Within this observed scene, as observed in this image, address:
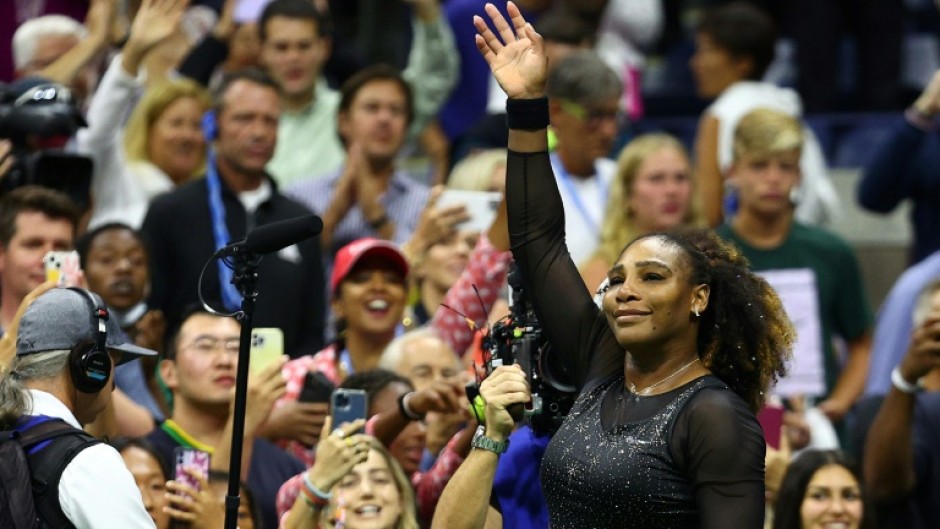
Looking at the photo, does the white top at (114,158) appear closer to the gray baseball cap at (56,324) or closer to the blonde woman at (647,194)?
the blonde woman at (647,194)

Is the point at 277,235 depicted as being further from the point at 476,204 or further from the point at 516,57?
the point at 476,204

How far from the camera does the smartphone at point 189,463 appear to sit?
6074mm

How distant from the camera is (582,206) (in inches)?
332

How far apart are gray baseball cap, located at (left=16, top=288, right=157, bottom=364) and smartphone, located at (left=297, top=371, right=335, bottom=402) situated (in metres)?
1.68

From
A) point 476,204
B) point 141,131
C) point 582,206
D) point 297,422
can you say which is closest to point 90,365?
point 297,422

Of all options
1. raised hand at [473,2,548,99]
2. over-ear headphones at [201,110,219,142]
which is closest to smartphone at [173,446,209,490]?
raised hand at [473,2,548,99]

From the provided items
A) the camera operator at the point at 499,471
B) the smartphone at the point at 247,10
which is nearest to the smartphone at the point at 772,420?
the camera operator at the point at 499,471

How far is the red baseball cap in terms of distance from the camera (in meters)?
7.74

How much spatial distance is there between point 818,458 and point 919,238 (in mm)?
2632

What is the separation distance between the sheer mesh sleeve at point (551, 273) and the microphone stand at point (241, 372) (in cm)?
70

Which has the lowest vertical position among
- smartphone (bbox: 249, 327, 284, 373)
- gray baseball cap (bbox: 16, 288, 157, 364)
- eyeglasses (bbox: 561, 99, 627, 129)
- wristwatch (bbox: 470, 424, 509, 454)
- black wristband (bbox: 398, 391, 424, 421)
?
black wristband (bbox: 398, 391, 424, 421)

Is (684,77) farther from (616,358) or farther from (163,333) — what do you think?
(616,358)

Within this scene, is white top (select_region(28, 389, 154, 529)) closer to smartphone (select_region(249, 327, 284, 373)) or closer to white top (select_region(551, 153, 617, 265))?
smartphone (select_region(249, 327, 284, 373))

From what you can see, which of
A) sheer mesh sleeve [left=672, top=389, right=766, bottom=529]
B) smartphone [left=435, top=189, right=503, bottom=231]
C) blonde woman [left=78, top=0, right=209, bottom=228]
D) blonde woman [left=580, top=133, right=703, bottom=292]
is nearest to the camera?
sheer mesh sleeve [left=672, top=389, right=766, bottom=529]
